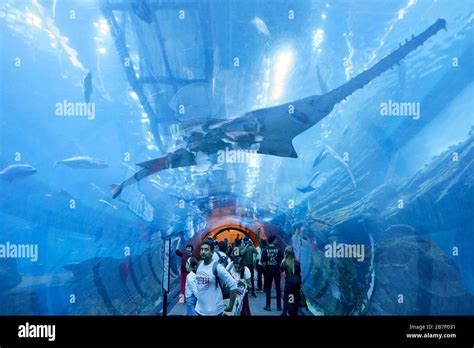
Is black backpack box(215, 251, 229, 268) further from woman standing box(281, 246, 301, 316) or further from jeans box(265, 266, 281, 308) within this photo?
woman standing box(281, 246, 301, 316)

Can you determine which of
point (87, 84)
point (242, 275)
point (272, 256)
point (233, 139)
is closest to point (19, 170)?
point (87, 84)

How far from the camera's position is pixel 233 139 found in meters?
4.34

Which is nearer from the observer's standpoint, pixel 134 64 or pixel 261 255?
pixel 134 64

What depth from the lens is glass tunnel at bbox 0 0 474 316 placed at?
421 cm

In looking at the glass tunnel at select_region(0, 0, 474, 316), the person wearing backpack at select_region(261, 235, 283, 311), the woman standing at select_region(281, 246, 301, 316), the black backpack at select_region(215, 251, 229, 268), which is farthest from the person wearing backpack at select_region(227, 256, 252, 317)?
the woman standing at select_region(281, 246, 301, 316)

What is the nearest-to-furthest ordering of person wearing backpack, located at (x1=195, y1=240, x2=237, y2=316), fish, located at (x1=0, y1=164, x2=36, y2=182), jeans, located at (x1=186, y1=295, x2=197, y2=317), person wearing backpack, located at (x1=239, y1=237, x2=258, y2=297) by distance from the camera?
person wearing backpack, located at (x1=195, y1=240, x2=237, y2=316)
jeans, located at (x1=186, y1=295, x2=197, y2=317)
fish, located at (x1=0, y1=164, x2=36, y2=182)
person wearing backpack, located at (x1=239, y1=237, x2=258, y2=297)

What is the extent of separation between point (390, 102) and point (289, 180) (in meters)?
1.50

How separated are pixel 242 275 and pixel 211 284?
0.57 m

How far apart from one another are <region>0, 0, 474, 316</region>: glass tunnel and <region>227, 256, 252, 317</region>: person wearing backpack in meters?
0.19

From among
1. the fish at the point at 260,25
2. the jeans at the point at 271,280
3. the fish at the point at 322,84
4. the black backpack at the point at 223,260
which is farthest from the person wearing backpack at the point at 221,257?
the fish at the point at 260,25

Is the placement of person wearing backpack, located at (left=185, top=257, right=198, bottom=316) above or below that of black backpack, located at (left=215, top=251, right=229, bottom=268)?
below
